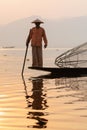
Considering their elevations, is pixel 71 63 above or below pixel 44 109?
above

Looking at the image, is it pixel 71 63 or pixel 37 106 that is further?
pixel 71 63

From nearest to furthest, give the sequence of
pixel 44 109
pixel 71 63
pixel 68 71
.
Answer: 1. pixel 44 109
2. pixel 68 71
3. pixel 71 63

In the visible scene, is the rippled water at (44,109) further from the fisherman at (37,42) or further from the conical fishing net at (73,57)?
the conical fishing net at (73,57)

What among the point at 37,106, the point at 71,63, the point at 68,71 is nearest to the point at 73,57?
the point at 71,63

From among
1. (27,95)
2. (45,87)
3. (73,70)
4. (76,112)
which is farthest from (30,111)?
(73,70)

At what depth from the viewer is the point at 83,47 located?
18828 mm

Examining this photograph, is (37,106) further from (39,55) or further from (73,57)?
(73,57)

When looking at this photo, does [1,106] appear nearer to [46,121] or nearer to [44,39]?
[46,121]

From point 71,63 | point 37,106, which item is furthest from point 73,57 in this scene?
point 37,106

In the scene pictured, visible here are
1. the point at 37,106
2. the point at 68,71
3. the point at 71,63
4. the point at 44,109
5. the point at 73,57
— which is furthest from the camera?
the point at 71,63

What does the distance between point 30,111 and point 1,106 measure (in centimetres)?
91

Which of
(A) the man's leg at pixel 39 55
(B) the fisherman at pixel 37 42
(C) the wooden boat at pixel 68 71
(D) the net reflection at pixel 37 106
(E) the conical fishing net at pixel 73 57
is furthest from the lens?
(E) the conical fishing net at pixel 73 57

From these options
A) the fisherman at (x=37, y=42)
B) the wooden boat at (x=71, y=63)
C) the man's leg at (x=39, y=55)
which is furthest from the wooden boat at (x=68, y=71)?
the fisherman at (x=37, y=42)

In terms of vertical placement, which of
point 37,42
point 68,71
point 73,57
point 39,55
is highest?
point 37,42
